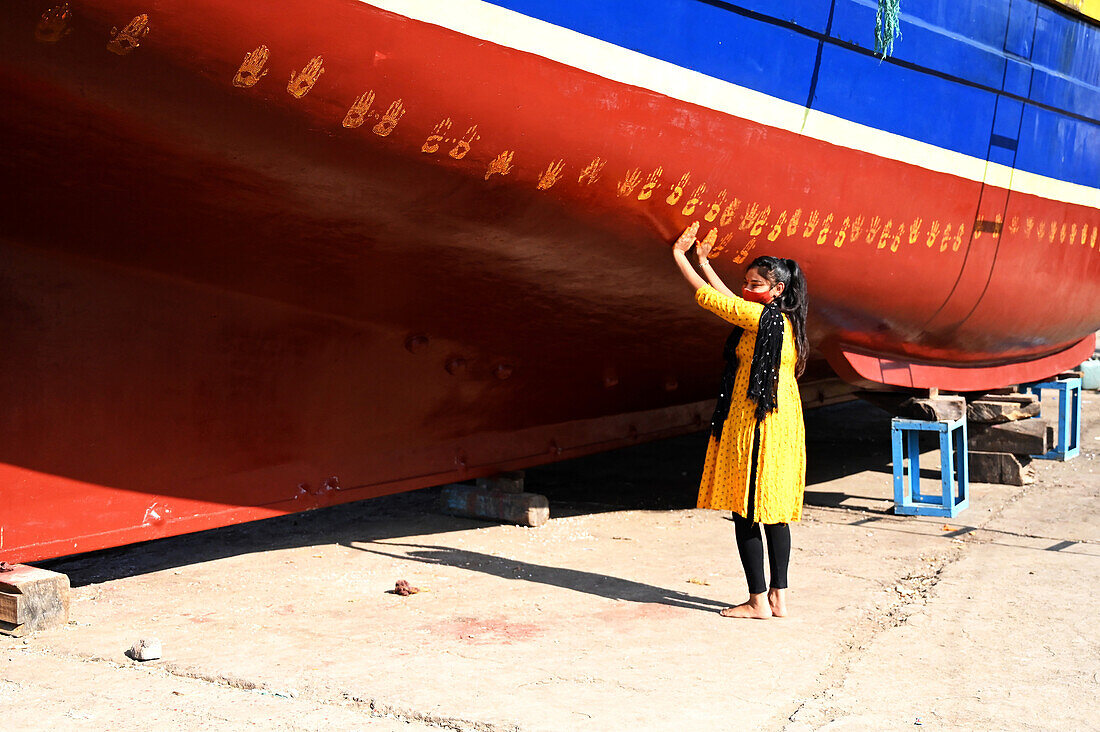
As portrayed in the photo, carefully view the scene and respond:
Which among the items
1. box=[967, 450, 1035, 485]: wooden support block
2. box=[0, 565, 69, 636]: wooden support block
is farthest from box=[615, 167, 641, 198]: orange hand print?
box=[967, 450, 1035, 485]: wooden support block

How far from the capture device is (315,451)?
4.23m

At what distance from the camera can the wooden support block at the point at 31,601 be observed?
3348 millimetres

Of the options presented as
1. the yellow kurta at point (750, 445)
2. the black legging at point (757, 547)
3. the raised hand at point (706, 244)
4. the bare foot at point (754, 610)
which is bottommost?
the bare foot at point (754, 610)

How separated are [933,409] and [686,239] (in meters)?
2.14

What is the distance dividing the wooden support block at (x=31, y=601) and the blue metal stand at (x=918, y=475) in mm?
3751

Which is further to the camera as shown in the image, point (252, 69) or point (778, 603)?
point (778, 603)

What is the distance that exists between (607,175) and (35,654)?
7.48 ft

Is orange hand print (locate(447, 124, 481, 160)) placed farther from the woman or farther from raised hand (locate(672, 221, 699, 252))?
raised hand (locate(672, 221, 699, 252))

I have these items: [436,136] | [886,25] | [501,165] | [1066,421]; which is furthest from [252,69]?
[1066,421]

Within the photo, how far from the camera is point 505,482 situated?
5.05 m

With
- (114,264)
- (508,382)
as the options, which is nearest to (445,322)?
(508,382)

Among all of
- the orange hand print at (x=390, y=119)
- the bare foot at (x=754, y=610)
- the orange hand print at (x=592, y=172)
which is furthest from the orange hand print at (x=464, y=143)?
the bare foot at (x=754, y=610)

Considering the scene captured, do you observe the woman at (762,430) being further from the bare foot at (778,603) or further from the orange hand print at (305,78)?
the orange hand print at (305,78)

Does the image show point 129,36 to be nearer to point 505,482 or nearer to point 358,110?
point 358,110
